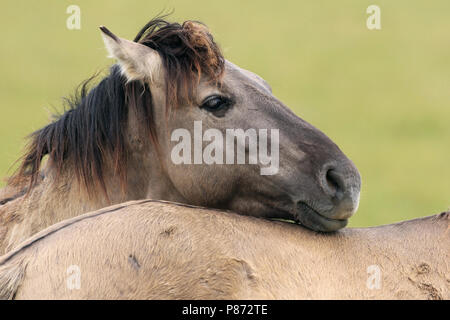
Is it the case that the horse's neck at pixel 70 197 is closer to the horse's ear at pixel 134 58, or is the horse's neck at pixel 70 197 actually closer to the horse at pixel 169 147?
the horse at pixel 169 147

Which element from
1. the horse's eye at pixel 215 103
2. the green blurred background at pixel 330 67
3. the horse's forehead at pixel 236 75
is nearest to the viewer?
the horse's eye at pixel 215 103

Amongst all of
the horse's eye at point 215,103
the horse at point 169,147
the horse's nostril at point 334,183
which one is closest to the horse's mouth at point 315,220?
the horse at point 169,147

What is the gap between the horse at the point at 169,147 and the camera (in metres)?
4.18

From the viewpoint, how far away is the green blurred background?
16.7m

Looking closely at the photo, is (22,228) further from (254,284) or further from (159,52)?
(254,284)

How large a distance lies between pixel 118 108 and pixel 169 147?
0.43 m

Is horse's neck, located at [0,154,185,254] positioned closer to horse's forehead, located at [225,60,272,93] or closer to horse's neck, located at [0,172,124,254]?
horse's neck, located at [0,172,124,254]

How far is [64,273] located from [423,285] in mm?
1728

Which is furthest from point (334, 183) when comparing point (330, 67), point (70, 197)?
point (330, 67)

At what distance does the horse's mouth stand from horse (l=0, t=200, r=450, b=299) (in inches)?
8.2

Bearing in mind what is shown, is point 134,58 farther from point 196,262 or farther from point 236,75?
point 196,262

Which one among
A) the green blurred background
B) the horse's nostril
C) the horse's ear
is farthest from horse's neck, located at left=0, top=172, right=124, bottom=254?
the green blurred background

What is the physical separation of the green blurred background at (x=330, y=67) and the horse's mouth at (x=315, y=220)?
9317 millimetres

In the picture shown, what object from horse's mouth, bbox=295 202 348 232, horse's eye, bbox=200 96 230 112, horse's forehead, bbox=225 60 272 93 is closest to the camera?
horse's mouth, bbox=295 202 348 232
